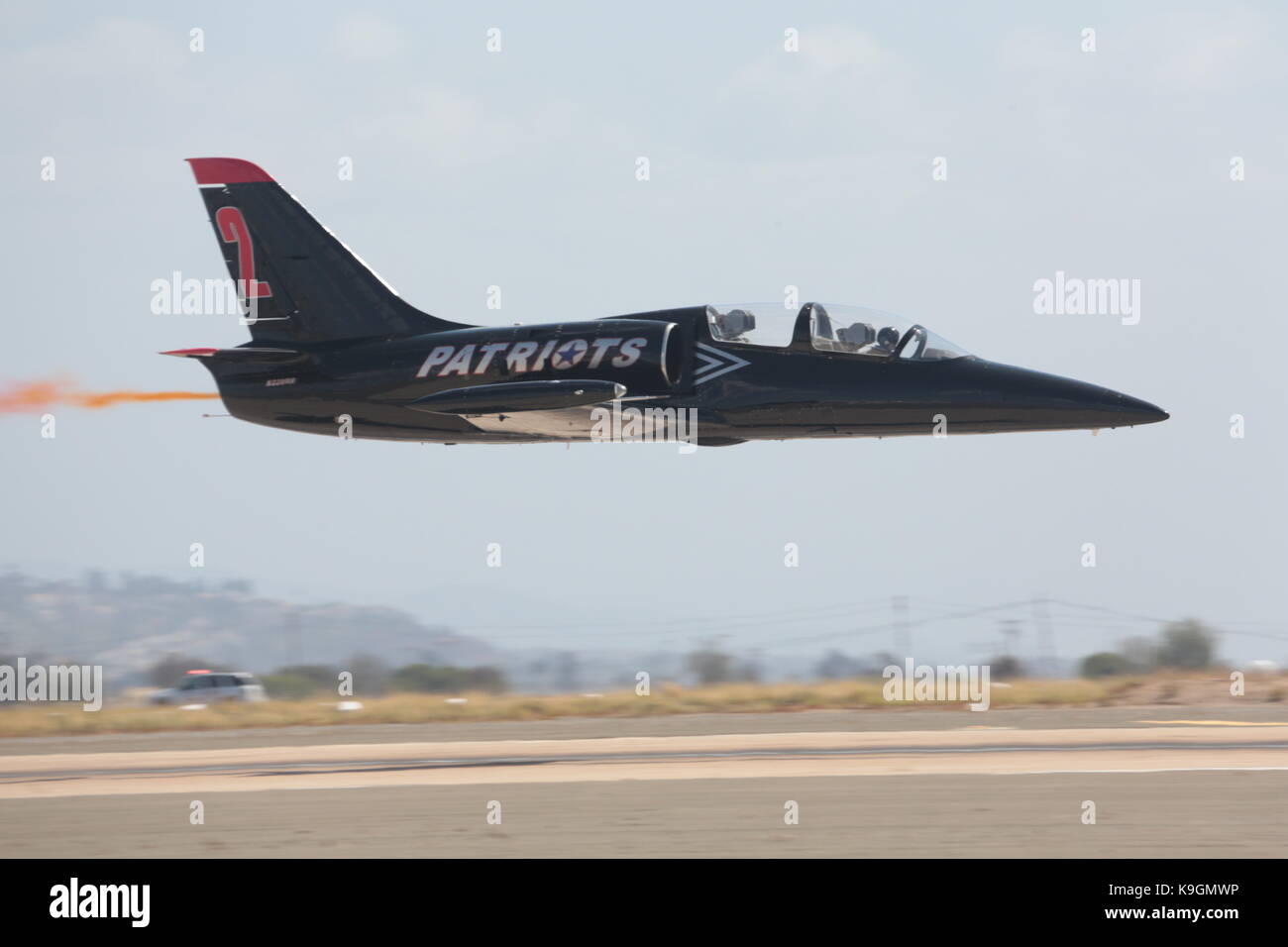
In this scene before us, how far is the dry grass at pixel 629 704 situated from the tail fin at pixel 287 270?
7898mm

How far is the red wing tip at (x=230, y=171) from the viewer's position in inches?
980

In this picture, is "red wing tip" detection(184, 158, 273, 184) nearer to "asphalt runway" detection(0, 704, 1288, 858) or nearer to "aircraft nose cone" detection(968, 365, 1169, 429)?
"asphalt runway" detection(0, 704, 1288, 858)

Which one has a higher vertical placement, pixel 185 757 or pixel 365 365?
pixel 365 365

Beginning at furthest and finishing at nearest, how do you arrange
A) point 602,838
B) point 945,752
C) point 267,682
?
point 267,682 → point 945,752 → point 602,838

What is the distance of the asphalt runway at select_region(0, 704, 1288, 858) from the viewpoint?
1348 centimetres

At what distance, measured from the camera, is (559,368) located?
69.8ft

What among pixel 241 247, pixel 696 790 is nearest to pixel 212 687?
pixel 241 247

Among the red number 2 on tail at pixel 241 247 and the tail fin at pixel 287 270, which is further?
the red number 2 on tail at pixel 241 247

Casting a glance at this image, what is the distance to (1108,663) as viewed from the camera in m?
30.6

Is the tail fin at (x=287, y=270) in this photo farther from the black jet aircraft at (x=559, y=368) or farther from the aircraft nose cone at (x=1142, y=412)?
the aircraft nose cone at (x=1142, y=412)

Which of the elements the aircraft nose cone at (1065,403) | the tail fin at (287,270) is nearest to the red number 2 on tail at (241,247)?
the tail fin at (287,270)
